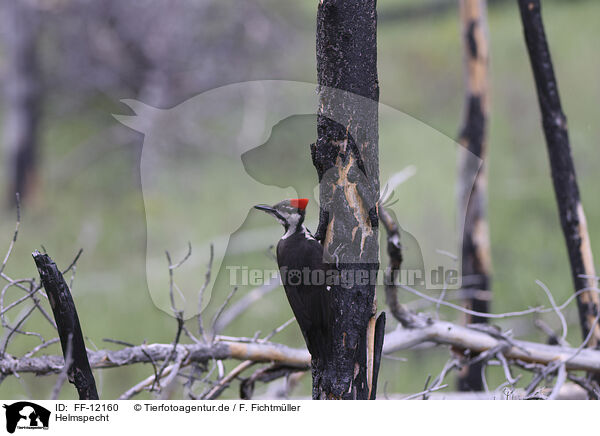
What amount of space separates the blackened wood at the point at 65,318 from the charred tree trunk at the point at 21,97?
3.74 feet

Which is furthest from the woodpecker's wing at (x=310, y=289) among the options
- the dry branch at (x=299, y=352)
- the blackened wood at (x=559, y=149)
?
the blackened wood at (x=559, y=149)

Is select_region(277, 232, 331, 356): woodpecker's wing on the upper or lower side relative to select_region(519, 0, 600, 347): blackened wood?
lower

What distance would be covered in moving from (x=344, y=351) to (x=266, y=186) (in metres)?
0.30

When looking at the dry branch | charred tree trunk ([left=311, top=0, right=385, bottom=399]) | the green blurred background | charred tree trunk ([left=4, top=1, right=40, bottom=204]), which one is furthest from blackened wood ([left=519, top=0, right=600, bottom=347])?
charred tree trunk ([left=4, top=1, right=40, bottom=204])

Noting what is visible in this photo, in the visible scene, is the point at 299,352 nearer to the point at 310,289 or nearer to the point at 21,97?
the point at 310,289

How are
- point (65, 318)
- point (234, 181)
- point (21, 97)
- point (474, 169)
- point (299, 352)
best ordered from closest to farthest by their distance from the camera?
point (65, 318) < point (299, 352) < point (474, 169) < point (234, 181) < point (21, 97)

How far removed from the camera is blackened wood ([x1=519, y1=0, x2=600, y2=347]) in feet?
2.23

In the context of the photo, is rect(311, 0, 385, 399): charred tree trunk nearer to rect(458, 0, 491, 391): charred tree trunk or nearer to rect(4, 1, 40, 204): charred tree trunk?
rect(458, 0, 491, 391): charred tree trunk

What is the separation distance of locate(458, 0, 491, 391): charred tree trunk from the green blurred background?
20 centimetres

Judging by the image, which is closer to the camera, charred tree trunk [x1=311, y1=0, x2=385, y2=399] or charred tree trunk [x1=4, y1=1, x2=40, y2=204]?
charred tree trunk [x1=311, y1=0, x2=385, y2=399]

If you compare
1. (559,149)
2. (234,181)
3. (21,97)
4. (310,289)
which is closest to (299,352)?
(310,289)

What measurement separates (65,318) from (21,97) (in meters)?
1.22

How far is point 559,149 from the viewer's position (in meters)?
0.70
